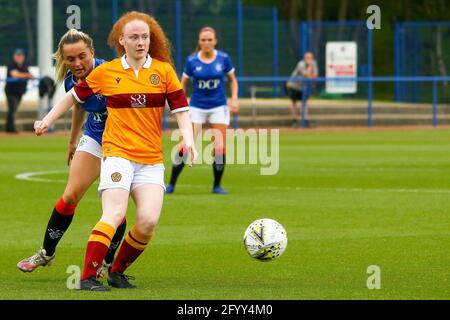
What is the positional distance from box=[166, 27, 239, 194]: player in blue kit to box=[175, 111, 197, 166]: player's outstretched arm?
818 centimetres

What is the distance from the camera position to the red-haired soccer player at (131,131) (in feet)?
30.2

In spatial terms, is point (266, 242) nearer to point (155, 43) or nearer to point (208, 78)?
point (155, 43)

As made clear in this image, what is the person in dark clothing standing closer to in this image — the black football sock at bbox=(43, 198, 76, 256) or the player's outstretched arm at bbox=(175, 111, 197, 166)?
the black football sock at bbox=(43, 198, 76, 256)

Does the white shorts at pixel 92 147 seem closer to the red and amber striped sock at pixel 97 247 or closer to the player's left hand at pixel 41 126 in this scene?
the player's left hand at pixel 41 126

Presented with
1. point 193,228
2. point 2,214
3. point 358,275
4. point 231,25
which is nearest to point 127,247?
point 358,275

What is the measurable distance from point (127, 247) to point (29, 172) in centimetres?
1250

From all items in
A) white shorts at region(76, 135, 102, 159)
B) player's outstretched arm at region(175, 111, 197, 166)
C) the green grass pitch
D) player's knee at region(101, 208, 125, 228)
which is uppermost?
player's outstretched arm at region(175, 111, 197, 166)

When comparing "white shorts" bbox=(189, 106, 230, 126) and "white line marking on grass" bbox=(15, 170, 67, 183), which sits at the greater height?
"white shorts" bbox=(189, 106, 230, 126)

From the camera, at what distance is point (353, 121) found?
38.7 metres

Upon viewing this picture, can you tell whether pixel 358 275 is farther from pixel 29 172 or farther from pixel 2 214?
pixel 29 172

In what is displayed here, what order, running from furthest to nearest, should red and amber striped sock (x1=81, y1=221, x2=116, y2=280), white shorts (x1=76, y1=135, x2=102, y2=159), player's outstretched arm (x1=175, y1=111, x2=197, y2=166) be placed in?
white shorts (x1=76, y1=135, x2=102, y2=159), player's outstretched arm (x1=175, y1=111, x2=197, y2=166), red and amber striped sock (x1=81, y1=221, x2=116, y2=280)

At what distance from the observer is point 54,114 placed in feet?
31.0

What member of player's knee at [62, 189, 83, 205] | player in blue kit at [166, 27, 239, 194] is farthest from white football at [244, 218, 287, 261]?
player in blue kit at [166, 27, 239, 194]

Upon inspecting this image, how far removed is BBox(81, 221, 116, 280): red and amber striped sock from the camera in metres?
9.12
